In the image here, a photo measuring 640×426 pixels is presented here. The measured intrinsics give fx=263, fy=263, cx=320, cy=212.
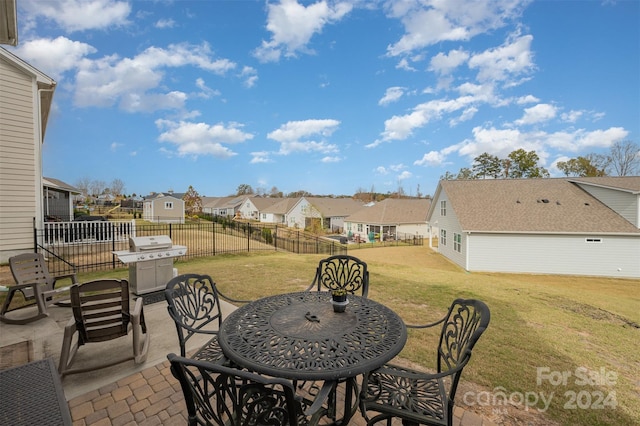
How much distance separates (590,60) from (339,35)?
11.6m

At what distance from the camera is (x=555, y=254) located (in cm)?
1489

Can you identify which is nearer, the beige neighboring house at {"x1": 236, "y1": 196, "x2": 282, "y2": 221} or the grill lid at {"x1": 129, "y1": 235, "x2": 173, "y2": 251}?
the grill lid at {"x1": 129, "y1": 235, "x2": 173, "y2": 251}

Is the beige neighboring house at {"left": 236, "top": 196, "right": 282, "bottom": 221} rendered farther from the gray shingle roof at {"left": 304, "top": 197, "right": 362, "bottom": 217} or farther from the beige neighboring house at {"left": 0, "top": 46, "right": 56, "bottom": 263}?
the beige neighboring house at {"left": 0, "top": 46, "right": 56, "bottom": 263}

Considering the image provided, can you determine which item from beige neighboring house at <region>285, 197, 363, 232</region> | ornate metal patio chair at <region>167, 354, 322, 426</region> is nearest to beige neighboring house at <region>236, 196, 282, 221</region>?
beige neighboring house at <region>285, 197, 363, 232</region>

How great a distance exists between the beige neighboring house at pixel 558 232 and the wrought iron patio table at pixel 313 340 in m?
15.5

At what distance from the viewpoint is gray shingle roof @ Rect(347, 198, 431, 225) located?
31.3 meters

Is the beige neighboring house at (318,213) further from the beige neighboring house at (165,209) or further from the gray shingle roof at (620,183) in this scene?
the gray shingle roof at (620,183)

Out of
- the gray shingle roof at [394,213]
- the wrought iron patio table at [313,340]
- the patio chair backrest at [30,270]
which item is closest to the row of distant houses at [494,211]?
the patio chair backrest at [30,270]

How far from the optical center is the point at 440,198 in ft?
69.3

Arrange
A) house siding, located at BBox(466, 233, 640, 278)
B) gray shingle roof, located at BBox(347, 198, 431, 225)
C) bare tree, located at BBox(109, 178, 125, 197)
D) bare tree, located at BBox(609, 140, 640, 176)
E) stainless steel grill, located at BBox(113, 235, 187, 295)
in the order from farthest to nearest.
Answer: bare tree, located at BBox(109, 178, 125, 197)
gray shingle roof, located at BBox(347, 198, 431, 225)
bare tree, located at BBox(609, 140, 640, 176)
house siding, located at BBox(466, 233, 640, 278)
stainless steel grill, located at BBox(113, 235, 187, 295)

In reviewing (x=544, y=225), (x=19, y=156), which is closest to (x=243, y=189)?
(x=19, y=156)

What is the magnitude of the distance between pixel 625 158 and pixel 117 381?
46162 mm

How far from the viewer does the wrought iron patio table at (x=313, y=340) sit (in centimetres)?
162

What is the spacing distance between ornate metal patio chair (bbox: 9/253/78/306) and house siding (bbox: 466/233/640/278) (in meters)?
17.2
